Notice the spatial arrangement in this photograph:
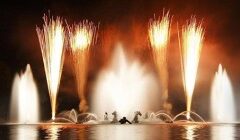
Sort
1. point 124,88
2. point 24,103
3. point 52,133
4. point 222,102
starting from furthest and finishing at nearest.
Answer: point 124,88, point 222,102, point 24,103, point 52,133

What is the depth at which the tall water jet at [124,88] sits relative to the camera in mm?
78500

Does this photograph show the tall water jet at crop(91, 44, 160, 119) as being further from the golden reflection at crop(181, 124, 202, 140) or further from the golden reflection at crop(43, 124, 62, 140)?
the golden reflection at crop(181, 124, 202, 140)

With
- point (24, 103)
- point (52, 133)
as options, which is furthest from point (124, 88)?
point (52, 133)

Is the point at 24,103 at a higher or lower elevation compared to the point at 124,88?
lower

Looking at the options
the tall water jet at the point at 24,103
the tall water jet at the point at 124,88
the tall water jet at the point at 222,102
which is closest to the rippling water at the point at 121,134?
A: the tall water jet at the point at 24,103

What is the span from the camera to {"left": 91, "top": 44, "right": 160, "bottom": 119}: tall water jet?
78500mm

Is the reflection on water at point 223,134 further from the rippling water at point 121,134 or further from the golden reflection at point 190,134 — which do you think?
the golden reflection at point 190,134

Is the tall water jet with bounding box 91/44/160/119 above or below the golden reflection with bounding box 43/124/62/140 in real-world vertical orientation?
above

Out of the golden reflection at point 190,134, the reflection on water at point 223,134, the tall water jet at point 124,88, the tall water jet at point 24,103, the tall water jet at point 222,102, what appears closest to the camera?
the reflection on water at point 223,134

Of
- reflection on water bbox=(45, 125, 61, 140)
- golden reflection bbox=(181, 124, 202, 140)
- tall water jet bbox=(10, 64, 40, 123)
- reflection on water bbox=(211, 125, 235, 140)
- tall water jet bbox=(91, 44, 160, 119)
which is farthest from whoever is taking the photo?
tall water jet bbox=(91, 44, 160, 119)

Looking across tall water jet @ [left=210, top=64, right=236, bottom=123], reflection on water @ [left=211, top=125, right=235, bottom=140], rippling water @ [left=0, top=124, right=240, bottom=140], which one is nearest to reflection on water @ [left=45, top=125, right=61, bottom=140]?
rippling water @ [left=0, top=124, right=240, bottom=140]

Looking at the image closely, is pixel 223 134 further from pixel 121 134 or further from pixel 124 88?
pixel 124 88

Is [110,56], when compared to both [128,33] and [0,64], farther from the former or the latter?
[0,64]

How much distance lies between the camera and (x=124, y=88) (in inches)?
3103
